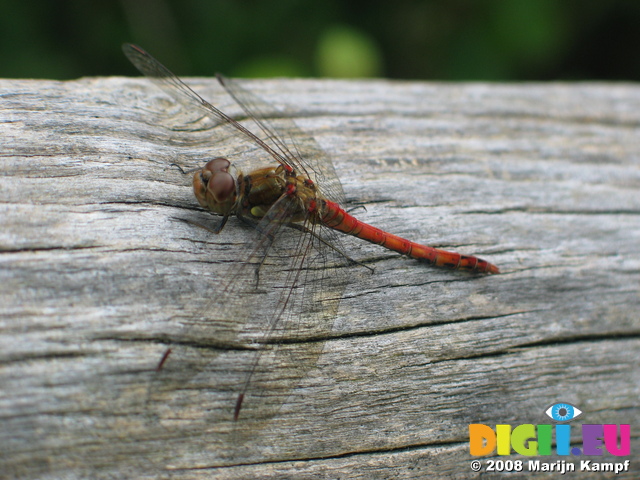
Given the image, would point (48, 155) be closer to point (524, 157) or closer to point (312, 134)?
point (312, 134)

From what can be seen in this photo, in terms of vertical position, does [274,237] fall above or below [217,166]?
below

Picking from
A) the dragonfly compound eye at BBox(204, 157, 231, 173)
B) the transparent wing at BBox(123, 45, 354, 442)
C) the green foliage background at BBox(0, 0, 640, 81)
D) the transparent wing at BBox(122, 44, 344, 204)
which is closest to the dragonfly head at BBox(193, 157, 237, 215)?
the dragonfly compound eye at BBox(204, 157, 231, 173)

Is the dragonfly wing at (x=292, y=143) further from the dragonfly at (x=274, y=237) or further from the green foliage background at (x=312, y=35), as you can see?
the green foliage background at (x=312, y=35)

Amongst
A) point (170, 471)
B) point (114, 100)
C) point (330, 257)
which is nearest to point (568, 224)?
point (330, 257)

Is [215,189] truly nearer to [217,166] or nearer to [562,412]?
[217,166]

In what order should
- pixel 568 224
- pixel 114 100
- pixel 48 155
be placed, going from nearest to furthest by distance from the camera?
pixel 48 155 < pixel 114 100 < pixel 568 224

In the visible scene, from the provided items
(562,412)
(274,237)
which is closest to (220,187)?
Result: (274,237)
